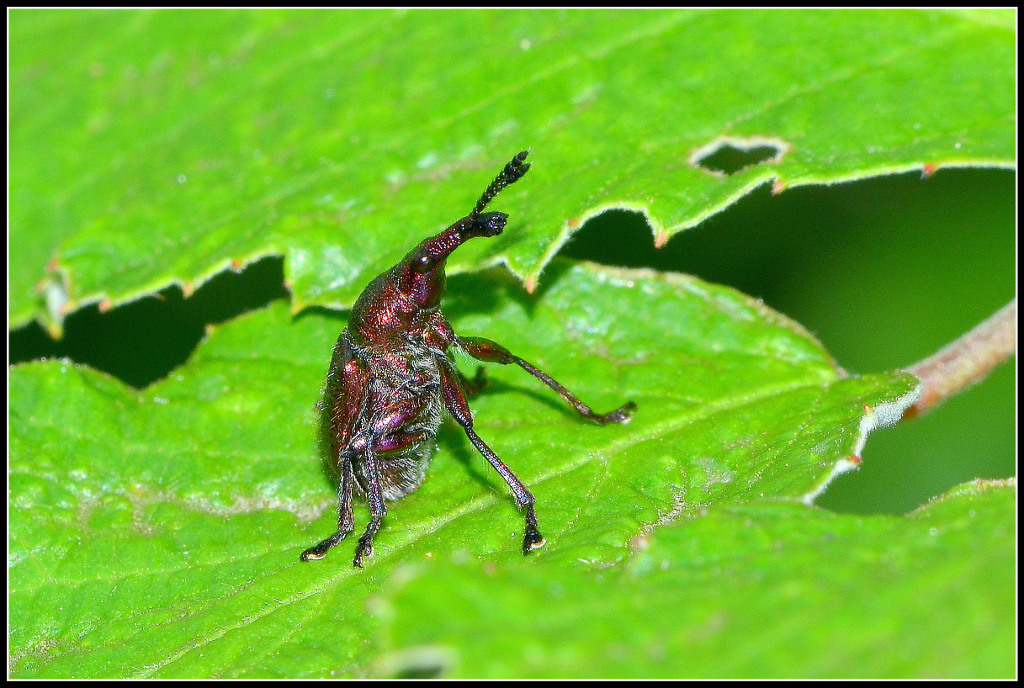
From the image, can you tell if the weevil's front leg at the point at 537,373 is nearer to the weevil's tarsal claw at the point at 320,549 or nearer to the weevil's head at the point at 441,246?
the weevil's head at the point at 441,246

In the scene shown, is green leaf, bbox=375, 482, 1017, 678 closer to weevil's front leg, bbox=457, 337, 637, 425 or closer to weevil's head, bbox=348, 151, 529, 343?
weevil's front leg, bbox=457, 337, 637, 425

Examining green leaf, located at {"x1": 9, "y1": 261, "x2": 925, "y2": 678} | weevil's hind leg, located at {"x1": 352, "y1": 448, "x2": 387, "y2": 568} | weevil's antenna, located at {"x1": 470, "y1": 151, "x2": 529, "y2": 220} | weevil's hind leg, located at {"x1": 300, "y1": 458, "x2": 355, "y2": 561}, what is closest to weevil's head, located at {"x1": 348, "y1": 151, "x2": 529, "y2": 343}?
weevil's antenna, located at {"x1": 470, "y1": 151, "x2": 529, "y2": 220}

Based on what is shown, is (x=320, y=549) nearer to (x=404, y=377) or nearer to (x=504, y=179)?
(x=404, y=377)

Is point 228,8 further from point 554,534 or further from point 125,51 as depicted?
point 554,534

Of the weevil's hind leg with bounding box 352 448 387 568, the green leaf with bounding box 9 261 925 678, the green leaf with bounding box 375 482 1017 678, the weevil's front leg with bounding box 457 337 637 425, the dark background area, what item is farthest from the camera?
the dark background area

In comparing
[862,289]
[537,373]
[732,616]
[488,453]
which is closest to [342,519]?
[488,453]

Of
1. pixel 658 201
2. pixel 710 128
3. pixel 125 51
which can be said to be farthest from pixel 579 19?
pixel 125 51
